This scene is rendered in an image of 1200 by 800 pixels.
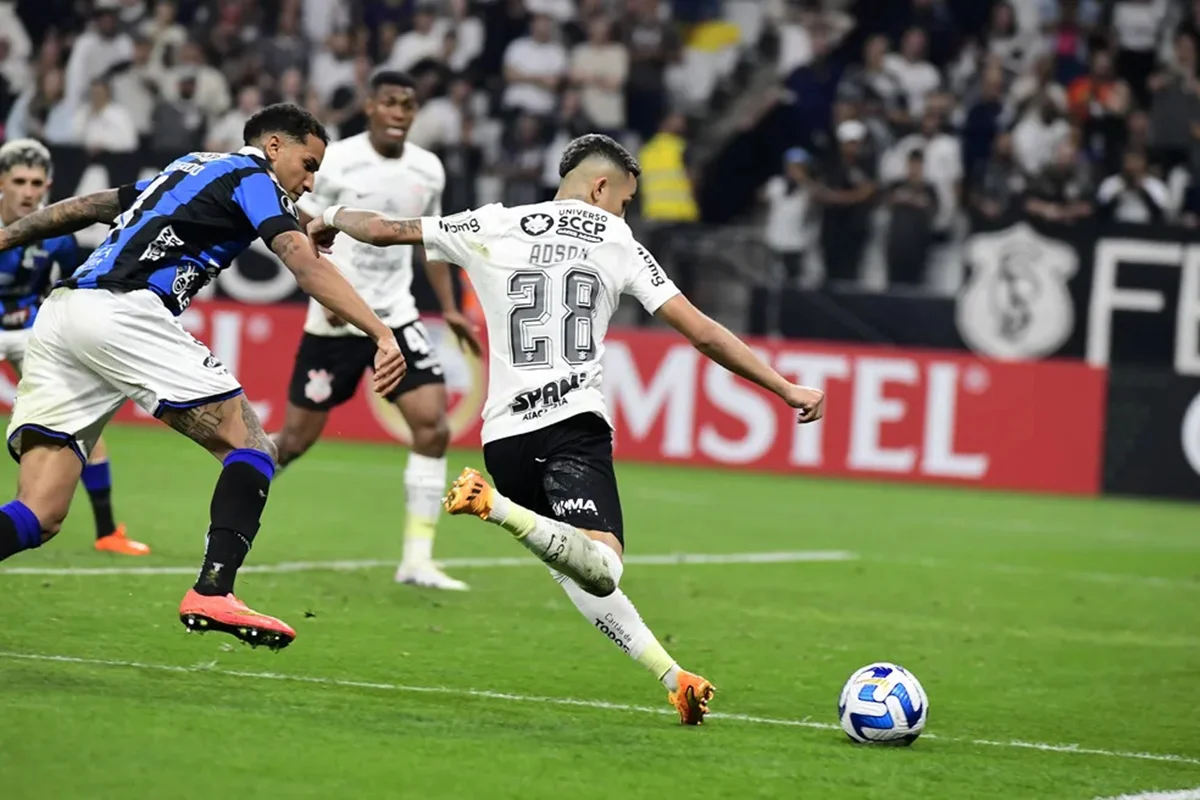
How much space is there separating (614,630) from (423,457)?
396 centimetres

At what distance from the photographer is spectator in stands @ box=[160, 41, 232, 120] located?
75.6 ft

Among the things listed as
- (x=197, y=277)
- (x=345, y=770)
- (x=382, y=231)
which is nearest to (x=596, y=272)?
(x=382, y=231)

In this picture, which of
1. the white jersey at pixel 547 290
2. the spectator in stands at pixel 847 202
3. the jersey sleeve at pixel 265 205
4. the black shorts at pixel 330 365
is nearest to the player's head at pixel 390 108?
the black shorts at pixel 330 365

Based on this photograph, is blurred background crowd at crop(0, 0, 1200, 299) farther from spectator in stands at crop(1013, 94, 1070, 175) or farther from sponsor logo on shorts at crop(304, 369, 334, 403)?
sponsor logo on shorts at crop(304, 369, 334, 403)

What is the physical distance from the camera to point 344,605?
33.9 feet

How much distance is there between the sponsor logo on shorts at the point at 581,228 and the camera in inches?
303

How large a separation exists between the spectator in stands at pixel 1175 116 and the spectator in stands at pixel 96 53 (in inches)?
472

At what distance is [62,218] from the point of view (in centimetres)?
798

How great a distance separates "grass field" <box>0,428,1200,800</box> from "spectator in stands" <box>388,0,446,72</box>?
28.8 ft

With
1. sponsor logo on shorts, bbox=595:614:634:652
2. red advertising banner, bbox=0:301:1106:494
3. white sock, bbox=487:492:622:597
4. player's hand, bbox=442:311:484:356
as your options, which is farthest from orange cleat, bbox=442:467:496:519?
red advertising banner, bbox=0:301:1106:494

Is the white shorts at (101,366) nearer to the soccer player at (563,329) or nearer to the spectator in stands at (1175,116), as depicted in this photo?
the soccer player at (563,329)

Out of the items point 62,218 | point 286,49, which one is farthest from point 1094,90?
point 62,218

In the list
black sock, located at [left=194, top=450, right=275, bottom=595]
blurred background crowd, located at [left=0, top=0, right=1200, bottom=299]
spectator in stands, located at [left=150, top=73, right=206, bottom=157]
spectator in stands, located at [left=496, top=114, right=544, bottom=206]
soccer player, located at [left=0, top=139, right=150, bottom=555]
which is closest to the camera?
black sock, located at [left=194, top=450, right=275, bottom=595]

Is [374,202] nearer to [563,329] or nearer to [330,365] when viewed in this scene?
[330,365]
